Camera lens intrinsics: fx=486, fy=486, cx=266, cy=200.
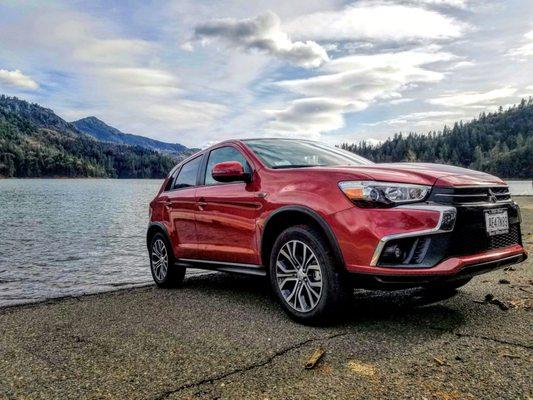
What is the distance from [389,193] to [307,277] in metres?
1.11

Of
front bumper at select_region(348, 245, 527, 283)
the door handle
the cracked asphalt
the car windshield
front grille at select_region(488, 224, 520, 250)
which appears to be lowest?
the cracked asphalt

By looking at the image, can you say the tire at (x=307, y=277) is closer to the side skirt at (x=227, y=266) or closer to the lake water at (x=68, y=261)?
the side skirt at (x=227, y=266)

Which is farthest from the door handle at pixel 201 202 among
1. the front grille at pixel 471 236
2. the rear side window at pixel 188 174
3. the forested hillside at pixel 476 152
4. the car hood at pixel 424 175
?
the forested hillside at pixel 476 152

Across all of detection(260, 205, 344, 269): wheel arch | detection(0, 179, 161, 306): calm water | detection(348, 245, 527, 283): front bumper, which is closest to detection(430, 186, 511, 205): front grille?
detection(348, 245, 527, 283): front bumper

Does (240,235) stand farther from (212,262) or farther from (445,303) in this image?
(445,303)

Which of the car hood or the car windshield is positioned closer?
the car hood

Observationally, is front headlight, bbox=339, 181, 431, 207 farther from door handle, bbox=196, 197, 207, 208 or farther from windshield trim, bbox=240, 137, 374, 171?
door handle, bbox=196, 197, 207, 208

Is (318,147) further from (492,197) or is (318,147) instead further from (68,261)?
(68,261)

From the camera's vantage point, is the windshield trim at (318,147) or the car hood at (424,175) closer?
the car hood at (424,175)

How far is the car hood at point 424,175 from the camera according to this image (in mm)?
4008

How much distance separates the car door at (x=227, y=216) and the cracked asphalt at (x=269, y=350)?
627mm

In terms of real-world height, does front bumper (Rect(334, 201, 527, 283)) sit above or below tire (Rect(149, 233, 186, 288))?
above

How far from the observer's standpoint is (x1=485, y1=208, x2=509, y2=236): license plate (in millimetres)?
4172

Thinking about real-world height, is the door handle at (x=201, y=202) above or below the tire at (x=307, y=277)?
above
